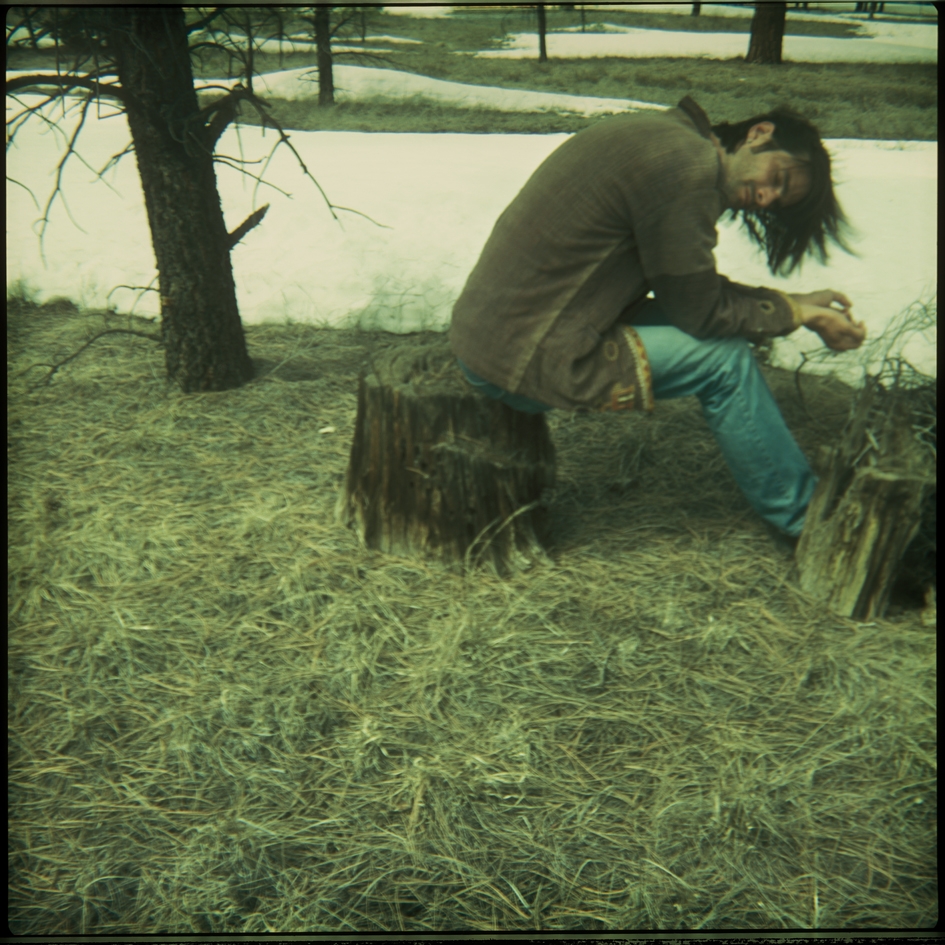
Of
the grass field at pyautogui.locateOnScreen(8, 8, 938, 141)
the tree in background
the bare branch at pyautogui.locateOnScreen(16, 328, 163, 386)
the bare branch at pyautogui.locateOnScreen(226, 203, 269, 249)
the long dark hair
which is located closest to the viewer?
the grass field at pyautogui.locateOnScreen(8, 8, 938, 141)

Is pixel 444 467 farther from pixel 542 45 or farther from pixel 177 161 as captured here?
pixel 177 161

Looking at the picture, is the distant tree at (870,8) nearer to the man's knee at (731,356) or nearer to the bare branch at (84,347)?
the man's knee at (731,356)

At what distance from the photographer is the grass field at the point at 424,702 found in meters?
1.53

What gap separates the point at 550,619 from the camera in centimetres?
224

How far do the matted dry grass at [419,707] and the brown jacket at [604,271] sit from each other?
63 centimetres

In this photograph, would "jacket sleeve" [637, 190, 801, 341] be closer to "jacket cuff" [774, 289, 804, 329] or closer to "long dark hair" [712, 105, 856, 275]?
"jacket cuff" [774, 289, 804, 329]

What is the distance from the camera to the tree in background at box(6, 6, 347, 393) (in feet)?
8.50

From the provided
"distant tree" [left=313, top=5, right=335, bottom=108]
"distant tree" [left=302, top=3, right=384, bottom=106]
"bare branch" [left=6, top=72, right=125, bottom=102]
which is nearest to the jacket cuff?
"distant tree" [left=302, top=3, right=384, bottom=106]

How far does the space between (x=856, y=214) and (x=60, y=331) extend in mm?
2429

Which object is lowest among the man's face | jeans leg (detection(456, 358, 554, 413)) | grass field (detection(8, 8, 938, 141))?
jeans leg (detection(456, 358, 554, 413))

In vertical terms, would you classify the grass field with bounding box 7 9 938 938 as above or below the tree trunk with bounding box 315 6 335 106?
below

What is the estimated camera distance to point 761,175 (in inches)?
76.8

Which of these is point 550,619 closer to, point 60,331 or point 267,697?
point 267,697

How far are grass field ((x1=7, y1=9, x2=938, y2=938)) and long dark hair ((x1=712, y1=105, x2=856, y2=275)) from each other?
113 mm
